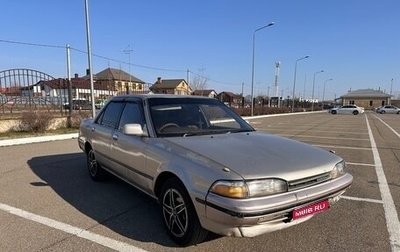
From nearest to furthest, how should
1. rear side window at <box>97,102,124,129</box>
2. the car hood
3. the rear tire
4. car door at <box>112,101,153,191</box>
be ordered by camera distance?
1. the car hood
2. car door at <box>112,101,153,191</box>
3. rear side window at <box>97,102,124,129</box>
4. the rear tire

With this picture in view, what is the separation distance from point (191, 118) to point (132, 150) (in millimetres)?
911

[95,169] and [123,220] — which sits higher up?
[95,169]

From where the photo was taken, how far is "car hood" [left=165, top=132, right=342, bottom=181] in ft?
10.4

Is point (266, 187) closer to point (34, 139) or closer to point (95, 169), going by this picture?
point (95, 169)

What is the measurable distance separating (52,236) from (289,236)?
106 inches

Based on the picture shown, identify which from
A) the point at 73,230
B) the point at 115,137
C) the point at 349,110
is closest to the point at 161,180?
the point at 73,230

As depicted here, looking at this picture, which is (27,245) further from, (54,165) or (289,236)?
(54,165)

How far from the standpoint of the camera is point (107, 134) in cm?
541

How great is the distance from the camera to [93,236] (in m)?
3.81

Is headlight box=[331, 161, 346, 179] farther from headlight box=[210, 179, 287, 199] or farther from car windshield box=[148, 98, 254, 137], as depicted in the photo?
car windshield box=[148, 98, 254, 137]

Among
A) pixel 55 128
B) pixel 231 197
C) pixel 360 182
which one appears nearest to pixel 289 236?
pixel 231 197

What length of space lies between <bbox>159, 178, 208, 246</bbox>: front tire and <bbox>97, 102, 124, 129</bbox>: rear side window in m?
1.97

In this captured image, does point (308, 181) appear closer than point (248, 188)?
No

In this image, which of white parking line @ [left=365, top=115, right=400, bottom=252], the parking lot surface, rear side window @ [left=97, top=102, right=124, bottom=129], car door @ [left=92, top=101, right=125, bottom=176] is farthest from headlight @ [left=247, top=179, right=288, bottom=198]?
rear side window @ [left=97, top=102, right=124, bottom=129]
